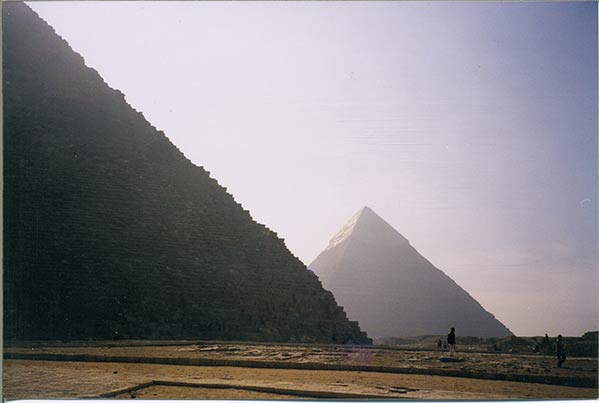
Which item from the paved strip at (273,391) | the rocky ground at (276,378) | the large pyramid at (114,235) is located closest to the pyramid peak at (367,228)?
the large pyramid at (114,235)

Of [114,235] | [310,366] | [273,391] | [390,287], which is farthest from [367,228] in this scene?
[273,391]

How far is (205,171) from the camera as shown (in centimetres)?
3191

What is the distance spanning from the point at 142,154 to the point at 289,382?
71.4 feet

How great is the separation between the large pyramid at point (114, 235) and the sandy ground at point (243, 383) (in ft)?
32.4

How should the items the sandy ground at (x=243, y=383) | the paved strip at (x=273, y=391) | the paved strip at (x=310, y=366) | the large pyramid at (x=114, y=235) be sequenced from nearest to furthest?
the paved strip at (x=273, y=391), the sandy ground at (x=243, y=383), the paved strip at (x=310, y=366), the large pyramid at (x=114, y=235)

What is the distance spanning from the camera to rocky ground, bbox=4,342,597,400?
29.9 ft

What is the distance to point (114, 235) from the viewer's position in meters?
26.2

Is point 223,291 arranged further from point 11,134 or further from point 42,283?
point 11,134

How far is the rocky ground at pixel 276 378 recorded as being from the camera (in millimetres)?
9117

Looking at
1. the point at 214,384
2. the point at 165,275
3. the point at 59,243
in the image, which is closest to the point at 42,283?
the point at 59,243

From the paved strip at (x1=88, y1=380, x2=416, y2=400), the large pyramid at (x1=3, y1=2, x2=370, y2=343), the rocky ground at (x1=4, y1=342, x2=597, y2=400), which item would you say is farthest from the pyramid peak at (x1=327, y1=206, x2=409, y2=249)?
the paved strip at (x1=88, y1=380, x2=416, y2=400)

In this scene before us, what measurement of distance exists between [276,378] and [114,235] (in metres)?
16.5

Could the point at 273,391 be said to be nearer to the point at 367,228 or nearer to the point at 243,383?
the point at 243,383

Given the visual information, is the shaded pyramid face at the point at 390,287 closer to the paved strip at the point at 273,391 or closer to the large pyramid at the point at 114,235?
the large pyramid at the point at 114,235
